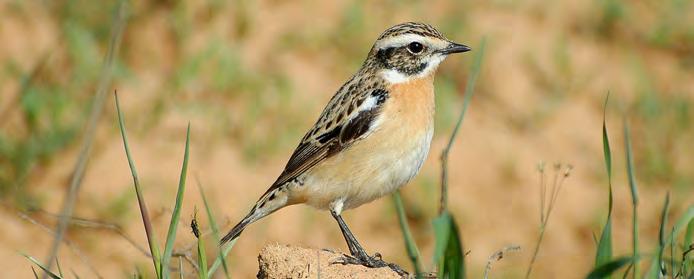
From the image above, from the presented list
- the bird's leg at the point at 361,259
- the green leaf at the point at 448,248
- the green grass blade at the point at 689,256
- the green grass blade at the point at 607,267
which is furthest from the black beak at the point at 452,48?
the green grass blade at the point at 607,267

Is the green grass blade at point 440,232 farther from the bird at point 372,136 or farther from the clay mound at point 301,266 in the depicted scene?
the bird at point 372,136

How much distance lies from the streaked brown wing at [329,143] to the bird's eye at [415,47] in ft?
1.01

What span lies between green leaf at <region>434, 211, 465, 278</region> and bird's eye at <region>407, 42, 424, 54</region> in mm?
2765

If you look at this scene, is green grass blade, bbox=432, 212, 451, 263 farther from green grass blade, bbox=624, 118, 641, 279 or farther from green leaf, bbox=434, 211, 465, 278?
green grass blade, bbox=624, 118, 641, 279

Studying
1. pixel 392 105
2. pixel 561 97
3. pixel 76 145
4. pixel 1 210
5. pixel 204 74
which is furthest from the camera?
pixel 561 97

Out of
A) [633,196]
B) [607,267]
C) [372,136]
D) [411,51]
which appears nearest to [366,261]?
[372,136]

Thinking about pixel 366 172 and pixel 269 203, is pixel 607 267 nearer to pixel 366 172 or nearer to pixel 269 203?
pixel 366 172

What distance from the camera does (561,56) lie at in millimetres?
12500

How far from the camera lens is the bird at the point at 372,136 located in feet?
22.4

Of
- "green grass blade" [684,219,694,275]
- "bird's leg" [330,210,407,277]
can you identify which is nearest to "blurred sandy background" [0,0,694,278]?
"bird's leg" [330,210,407,277]

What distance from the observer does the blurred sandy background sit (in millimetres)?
10336

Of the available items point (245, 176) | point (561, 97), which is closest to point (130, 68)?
point (245, 176)

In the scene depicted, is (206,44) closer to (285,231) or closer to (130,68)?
(130,68)

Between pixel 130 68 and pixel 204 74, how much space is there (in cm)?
73
